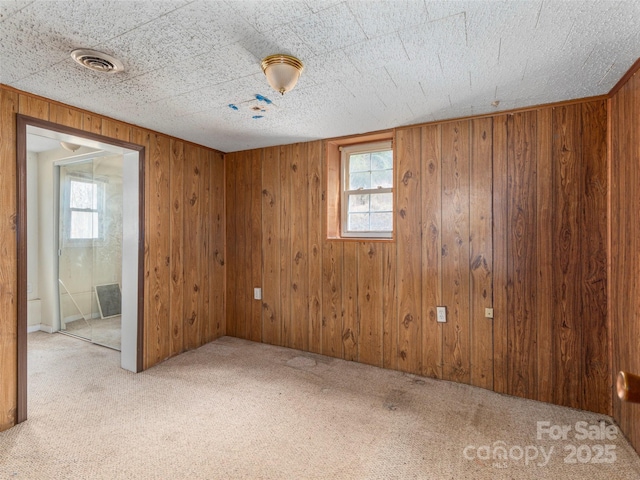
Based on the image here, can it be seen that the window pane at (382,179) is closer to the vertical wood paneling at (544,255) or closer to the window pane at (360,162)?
the window pane at (360,162)

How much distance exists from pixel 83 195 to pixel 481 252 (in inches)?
178

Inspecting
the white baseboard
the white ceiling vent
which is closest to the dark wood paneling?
the white ceiling vent

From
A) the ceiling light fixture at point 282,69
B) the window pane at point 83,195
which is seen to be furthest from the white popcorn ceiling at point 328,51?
the window pane at point 83,195

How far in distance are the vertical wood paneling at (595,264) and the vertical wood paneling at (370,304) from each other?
1.53m

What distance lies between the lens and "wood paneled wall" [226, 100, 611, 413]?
236 centimetres

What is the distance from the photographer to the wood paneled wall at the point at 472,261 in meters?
2.36

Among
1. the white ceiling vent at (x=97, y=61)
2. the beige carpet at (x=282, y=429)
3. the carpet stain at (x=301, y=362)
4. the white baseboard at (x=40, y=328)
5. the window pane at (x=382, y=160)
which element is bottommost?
the beige carpet at (x=282, y=429)

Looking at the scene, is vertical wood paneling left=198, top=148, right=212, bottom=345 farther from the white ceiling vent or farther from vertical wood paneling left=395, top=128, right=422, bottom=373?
vertical wood paneling left=395, top=128, right=422, bottom=373

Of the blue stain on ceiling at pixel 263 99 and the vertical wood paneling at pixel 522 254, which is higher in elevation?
the blue stain on ceiling at pixel 263 99

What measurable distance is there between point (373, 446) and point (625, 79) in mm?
2691

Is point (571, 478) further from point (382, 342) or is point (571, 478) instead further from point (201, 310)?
point (201, 310)

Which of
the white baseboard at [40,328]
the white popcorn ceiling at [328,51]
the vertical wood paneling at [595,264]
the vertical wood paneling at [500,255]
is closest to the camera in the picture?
the white popcorn ceiling at [328,51]

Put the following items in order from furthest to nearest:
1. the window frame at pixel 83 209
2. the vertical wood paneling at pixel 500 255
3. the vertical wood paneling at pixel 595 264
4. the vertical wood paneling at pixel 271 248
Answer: the window frame at pixel 83 209, the vertical wood paneling at pixel 271 248, the vertical wood paneling at pixel 500 255, the vertical wood paneling at pixel 595 264

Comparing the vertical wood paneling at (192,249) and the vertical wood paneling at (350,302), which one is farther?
the vertical wood paneling at (192,249)
